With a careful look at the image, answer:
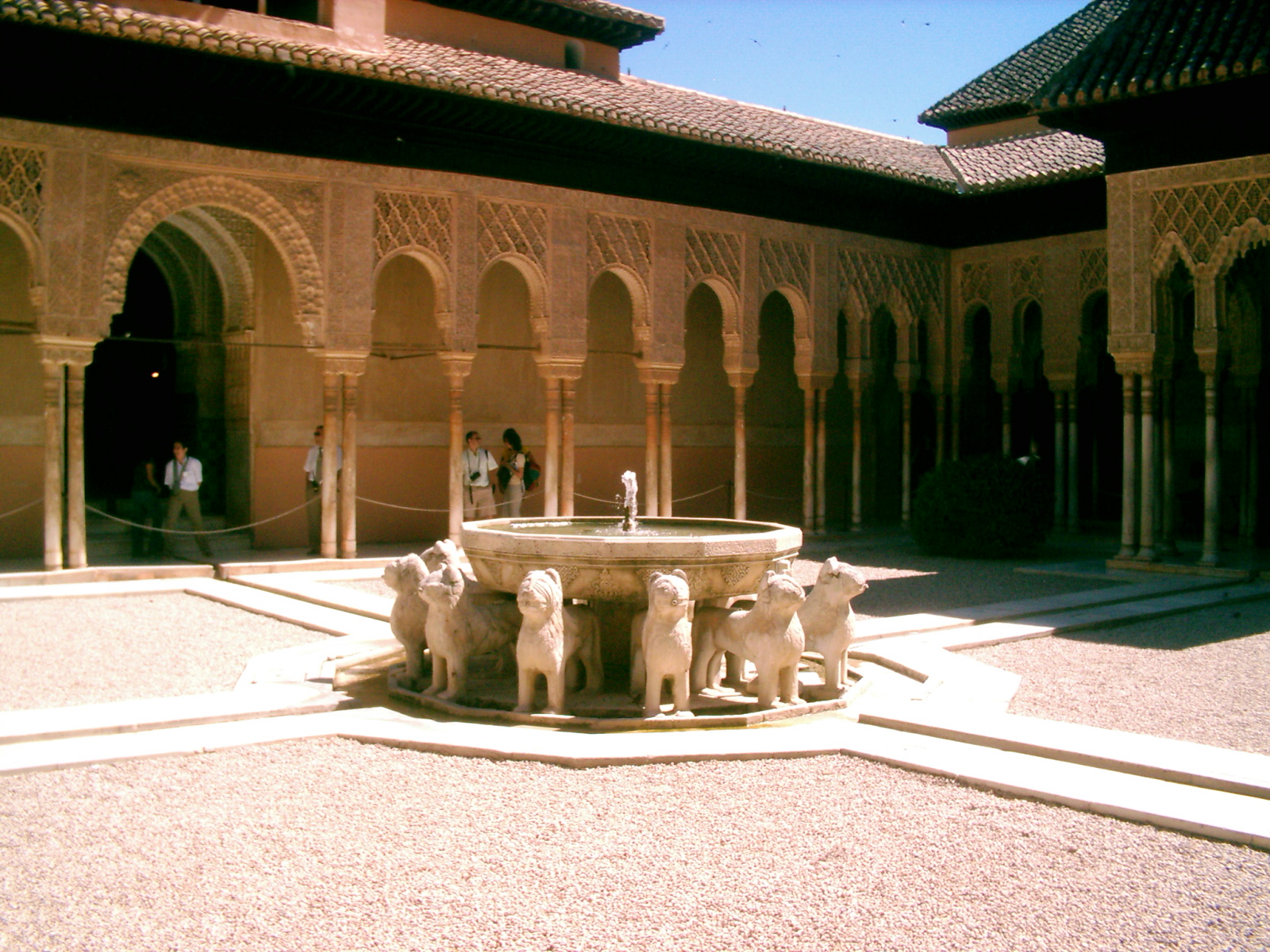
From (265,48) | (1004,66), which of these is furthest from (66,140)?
(1004,66)

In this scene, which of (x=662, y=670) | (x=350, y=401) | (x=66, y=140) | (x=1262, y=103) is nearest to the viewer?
(x=662, y=670)

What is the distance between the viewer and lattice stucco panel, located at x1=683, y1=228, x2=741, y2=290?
17.3m

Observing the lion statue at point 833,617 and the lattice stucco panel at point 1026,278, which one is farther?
the lattice stucco panel at point 1026,278

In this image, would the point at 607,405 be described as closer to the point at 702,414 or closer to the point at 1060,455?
the point at 702,414

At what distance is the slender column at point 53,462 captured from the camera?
39.8 feet

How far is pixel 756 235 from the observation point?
18016 millimetres

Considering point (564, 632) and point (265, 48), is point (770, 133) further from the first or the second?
point (564, 632)

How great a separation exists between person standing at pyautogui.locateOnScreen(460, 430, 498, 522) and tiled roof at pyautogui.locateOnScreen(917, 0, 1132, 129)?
525 inches

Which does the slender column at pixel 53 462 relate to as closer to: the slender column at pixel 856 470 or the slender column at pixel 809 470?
the slender column at pixel 809 470

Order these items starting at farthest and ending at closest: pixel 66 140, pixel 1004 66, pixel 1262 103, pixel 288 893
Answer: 1. pixel 1004 66
2. pixel 1262 103
3. pixel 66 140
4. pixel 288 893

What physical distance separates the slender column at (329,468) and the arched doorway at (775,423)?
910 centimetres

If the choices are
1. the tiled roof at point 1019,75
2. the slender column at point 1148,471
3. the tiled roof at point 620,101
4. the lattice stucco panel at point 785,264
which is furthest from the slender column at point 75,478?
the tiled roof at point 1019,75

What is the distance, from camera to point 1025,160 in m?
20.1

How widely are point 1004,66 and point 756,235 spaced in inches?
380
